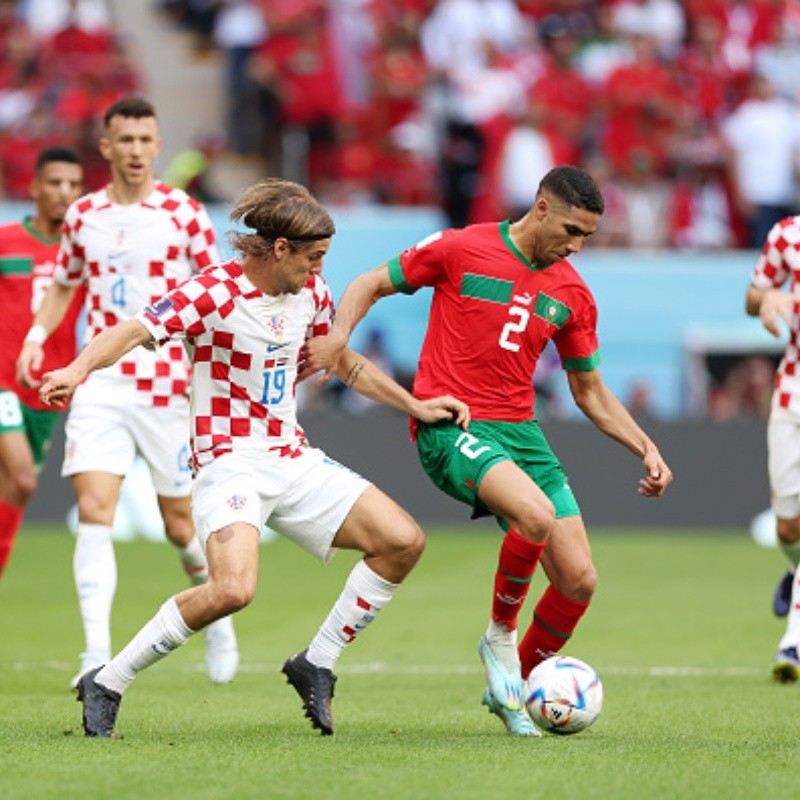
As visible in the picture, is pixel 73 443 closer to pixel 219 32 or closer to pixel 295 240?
pixel 295 240

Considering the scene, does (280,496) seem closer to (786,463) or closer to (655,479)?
(655,479)

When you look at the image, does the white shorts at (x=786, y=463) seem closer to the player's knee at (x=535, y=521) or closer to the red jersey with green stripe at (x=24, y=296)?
the player's knee at (x=535, y=521)

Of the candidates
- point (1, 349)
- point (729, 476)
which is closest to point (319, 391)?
point (729, 476)

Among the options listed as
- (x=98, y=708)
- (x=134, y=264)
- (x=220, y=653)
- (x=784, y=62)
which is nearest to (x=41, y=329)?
(x=134, y=264)

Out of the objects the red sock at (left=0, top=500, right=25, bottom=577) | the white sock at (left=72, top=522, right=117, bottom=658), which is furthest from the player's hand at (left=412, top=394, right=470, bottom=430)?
the red sock at (left=0, top=500, right=25, bottom=577)

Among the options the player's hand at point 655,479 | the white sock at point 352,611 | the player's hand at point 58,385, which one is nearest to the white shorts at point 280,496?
the white sock at point 352,611

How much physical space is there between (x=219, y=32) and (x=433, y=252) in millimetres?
14911

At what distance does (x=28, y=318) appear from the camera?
436 inches

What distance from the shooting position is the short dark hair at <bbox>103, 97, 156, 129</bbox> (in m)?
9.55

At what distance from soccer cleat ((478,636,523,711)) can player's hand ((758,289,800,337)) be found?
2468mm

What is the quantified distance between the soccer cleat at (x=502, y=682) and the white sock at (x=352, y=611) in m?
0.62

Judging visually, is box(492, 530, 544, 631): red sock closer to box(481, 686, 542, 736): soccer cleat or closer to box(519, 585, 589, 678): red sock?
box(519, 585, 589, 678): red sock

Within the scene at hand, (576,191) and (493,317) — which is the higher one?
(576,191)

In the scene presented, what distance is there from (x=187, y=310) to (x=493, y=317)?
1.58 m
